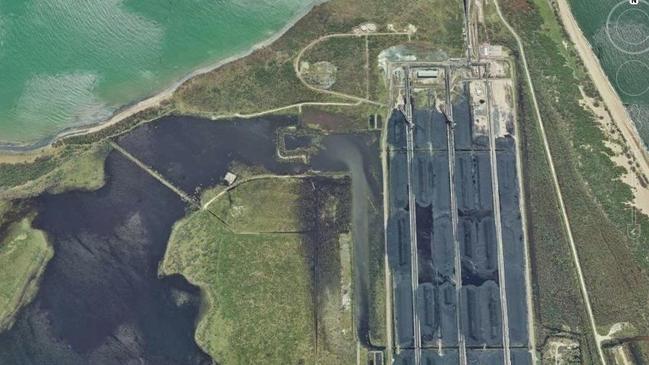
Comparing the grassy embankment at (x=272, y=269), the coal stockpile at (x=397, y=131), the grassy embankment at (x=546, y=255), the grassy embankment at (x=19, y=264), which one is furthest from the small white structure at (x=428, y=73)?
the grassy embankment at (x=19, y=264)

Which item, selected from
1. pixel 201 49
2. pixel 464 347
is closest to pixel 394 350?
pixel 464 347

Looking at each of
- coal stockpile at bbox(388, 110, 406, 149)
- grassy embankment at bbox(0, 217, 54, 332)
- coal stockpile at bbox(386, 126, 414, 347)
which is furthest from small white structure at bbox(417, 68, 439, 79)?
→ grassy embankment at bbox(0, 217, 54, 332)

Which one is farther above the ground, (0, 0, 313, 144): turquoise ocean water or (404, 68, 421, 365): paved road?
(0, 0, 313, 144): turquoise ocean water

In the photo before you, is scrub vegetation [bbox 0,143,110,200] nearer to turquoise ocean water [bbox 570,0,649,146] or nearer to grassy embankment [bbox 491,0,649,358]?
grassy embankment [bbox 491,0,649,358]

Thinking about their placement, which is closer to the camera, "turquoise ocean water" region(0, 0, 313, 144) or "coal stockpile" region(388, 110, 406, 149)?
"coal stockpile" region(388, 110, 406, 149)

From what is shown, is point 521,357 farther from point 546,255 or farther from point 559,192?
point 559,192

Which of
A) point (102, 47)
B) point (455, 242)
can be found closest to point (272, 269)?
point (455, 242)

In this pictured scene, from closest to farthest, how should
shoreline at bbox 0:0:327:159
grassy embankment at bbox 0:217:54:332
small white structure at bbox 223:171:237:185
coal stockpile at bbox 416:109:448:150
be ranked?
grassy embankment at bbox 0:217:54:332 → small white structure at bbox 223:171:237:185 → coal stockpile at bbox 416:109:448:150 → shoreline at bbox 0:0:327:159
